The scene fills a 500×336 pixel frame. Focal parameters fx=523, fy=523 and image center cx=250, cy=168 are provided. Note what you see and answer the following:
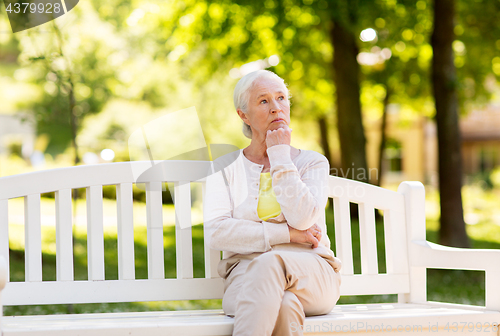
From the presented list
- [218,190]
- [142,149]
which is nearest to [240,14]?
[142,149]

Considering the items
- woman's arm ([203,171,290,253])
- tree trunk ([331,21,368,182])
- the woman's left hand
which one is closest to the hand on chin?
the woman's left hand

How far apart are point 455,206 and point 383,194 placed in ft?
12.2

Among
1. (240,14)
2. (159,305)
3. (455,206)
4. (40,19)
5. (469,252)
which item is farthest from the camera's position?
(240,14)

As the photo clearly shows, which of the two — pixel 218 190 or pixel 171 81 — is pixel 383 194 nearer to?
pixel 218 190

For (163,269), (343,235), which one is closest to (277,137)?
(343,235)

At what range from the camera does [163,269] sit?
2807 millimetres

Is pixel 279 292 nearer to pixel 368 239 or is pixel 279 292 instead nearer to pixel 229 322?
pixel 229 322

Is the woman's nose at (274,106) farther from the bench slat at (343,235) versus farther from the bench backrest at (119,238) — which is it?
the bench slat at (343,235)

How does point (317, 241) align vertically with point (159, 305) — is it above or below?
above

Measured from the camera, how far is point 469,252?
2781 millimetres

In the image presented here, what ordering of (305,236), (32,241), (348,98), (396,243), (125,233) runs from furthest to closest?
(348,98) → (396,243) → (125,233) → (32,241) → (305,236)

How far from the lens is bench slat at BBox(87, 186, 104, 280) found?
2684mm

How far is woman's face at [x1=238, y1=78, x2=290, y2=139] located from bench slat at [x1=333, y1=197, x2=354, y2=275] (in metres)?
0.67

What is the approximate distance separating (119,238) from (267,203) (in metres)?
0.81
